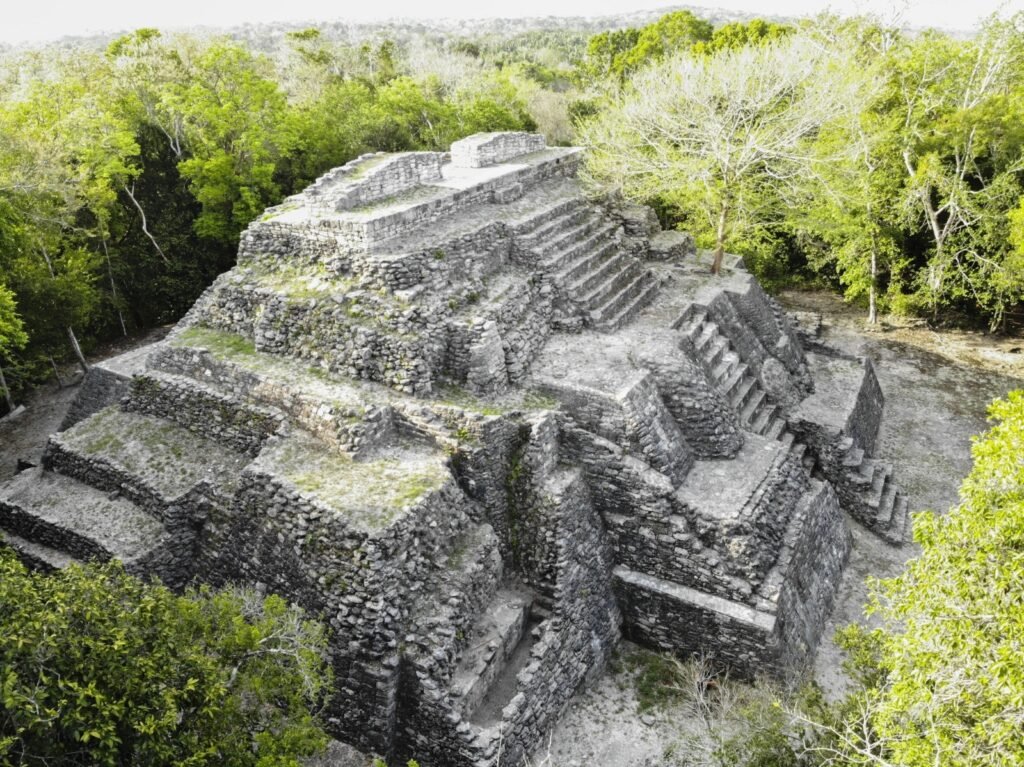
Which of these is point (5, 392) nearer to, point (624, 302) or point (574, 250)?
point (574, 250)

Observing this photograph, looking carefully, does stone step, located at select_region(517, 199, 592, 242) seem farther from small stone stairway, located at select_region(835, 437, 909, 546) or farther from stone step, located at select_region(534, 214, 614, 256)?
small stone stairway, located at select_region(835, 437, 909, 546)

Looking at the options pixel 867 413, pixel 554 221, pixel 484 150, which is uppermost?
pixel 484 150

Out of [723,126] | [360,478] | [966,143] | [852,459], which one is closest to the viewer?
[360,478]

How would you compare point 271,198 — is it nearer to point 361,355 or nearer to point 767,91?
point 361,355

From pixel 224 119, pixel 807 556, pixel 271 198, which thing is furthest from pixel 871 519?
pixel 224 119

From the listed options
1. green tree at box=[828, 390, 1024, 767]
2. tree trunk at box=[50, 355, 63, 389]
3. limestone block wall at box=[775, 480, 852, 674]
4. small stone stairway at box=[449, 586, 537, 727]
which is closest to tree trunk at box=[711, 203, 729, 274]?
limestone block wall at box=[775, 480, 852, 674]

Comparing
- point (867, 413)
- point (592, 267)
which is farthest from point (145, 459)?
point (867, 413)
